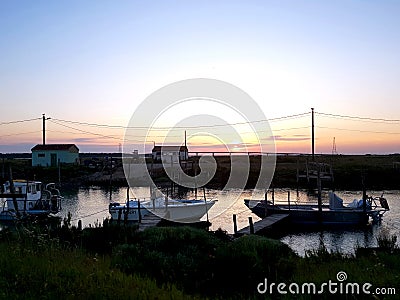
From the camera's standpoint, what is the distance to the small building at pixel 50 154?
67562 millimetres

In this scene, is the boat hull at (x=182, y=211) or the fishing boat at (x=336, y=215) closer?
the boat hull at (x=182, y=211)

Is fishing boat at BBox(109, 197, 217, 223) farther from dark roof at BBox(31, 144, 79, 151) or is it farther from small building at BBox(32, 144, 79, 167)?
dark roof at BBox(31, 144, 79, 151)

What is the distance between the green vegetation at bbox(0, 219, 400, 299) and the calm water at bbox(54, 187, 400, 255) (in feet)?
25.3

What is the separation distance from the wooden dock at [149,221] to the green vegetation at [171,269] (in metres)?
12.5

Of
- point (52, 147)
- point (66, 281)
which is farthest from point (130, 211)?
point (52, 147)

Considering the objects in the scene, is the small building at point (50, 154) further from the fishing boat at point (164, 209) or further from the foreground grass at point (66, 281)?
the foreground grass at point (66, 281)

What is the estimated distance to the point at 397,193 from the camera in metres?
49.5

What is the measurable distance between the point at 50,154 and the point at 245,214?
136 ft

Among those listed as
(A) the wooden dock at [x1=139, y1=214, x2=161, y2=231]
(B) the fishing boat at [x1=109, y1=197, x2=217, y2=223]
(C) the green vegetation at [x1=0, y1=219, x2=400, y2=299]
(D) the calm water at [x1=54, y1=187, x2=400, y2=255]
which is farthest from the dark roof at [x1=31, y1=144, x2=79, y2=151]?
(C) the green vegetation at [x1=0, y1=219, x2=400, y2=299]

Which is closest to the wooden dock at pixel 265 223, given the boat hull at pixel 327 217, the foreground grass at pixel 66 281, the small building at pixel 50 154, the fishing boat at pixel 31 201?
the boat hull at pixel 327 217

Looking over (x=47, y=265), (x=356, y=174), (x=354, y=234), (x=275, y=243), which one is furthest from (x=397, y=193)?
(x=47, y=265)

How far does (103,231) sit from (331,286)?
7.82 meters

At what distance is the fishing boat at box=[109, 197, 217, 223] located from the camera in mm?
28734

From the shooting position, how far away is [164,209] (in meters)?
29.6
